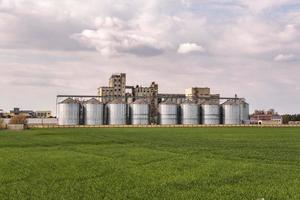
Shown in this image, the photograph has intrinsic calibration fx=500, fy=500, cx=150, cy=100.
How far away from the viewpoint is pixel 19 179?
20.7 m

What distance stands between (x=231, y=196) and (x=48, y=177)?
29.1 ft

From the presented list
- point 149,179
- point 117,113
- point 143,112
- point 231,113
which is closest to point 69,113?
point 117,113

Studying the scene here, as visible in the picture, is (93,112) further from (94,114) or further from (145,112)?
(145,112)

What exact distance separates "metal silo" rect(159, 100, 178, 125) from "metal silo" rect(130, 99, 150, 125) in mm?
5225

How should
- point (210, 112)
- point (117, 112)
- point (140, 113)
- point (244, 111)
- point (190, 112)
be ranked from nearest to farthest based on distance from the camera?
point (117, 112) < point (140, 113) < point (190, 112) < point (210, 112) < point (244, 111)

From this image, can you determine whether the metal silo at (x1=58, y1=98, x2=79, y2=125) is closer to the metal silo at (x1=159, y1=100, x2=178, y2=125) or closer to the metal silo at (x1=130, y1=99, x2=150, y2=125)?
→ the metal silo at (x1=130, y1=99, x2=150, y2=125)

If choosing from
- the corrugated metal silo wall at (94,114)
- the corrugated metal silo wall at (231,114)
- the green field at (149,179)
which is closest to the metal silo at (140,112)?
the corrugated metal silo wall at (94,114)

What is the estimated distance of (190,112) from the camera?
16800 cm

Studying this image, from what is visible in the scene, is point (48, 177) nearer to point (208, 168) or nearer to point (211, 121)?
point (208, 168)

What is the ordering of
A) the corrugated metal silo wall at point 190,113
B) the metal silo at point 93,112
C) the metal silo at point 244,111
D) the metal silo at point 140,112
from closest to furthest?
the metal silo at point 93,112 → the metal silo at point 140,112 → the corrugated metal silo wall at point 190,113 → the metal silo at point 244,111

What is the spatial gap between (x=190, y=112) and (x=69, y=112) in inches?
1580

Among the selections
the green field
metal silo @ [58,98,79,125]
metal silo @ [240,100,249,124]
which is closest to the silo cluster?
metal silo @ [58,98,79,125]

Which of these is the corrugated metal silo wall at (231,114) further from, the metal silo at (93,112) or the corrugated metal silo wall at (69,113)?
the corrugated metal silo wall at (69,113)

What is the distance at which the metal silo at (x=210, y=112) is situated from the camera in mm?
168750
